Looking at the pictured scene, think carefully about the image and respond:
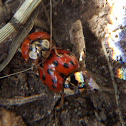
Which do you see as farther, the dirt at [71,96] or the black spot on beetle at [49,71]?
the black spot on beetle at [49,71]

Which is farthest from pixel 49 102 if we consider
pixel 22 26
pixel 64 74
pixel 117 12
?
pixel 117 12

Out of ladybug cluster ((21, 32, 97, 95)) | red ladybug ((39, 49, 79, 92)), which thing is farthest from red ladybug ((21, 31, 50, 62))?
red ladybug ((39, 49, 79, 92))

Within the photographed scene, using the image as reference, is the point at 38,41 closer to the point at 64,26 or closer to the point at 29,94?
the point at 64,26

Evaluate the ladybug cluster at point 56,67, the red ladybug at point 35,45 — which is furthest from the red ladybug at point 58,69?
the red ladybug at point 35,45

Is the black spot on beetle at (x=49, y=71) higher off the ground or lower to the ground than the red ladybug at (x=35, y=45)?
lower

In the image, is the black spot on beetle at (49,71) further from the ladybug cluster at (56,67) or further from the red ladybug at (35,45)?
the red ladybug at (35,45)

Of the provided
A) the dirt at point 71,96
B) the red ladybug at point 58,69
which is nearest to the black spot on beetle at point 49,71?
the red ladybug at point 58,69

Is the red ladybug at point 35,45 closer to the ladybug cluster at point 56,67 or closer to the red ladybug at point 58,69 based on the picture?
the ladybug cluster at point 56,67

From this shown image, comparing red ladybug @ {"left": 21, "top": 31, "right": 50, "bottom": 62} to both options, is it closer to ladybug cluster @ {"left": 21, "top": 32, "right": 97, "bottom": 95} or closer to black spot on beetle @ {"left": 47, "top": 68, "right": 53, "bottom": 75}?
ladybug cluster @ {"left": 21, "top": 32, "right": 97, "bottom": 95}
